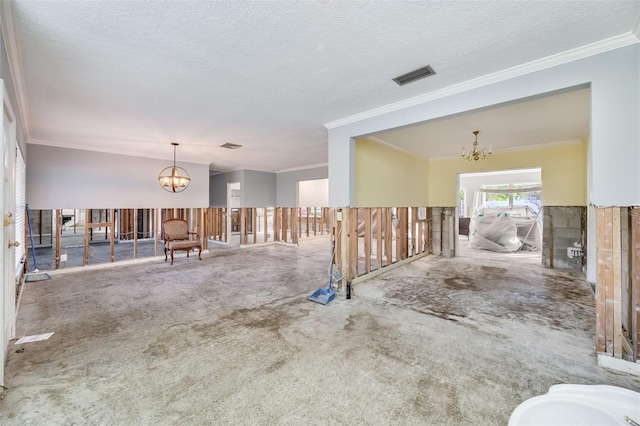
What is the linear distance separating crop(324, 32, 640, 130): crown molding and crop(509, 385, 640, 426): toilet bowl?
95.1 inches

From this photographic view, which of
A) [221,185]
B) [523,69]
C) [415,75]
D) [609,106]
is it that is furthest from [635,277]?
[221,185]

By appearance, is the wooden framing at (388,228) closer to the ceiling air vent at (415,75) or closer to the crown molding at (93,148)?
the ceiling air vent at (415,75)

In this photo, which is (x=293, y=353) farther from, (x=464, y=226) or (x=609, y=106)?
(x=464, y=226)

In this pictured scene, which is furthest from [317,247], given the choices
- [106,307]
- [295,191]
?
[106,307]

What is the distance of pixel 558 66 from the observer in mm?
2285

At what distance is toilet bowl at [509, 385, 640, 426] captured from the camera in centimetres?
128

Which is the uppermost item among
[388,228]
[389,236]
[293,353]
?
[388,228]

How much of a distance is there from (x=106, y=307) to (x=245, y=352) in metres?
2.21

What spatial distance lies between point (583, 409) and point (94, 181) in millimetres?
7807

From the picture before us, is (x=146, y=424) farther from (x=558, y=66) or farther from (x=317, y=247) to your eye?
(x=317, y=247)

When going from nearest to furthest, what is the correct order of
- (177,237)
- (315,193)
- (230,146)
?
(230,146), (177,237), (315,193)

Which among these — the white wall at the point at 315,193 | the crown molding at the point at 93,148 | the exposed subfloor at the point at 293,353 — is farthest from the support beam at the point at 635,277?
the white wall at the point at 315,193

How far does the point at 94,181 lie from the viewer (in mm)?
5762

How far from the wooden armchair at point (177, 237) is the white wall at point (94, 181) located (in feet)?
3.24
